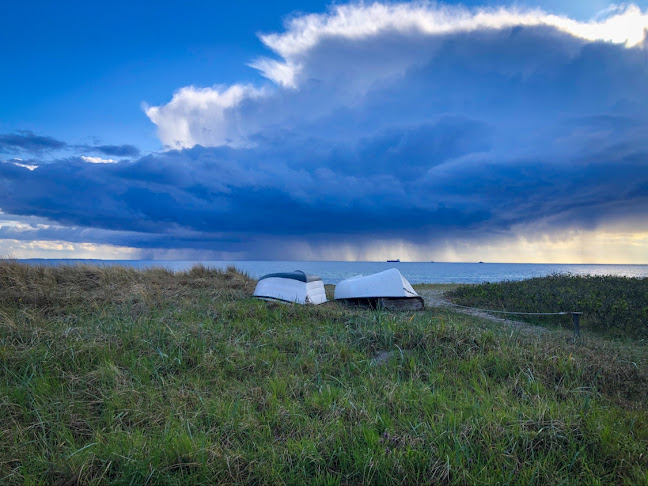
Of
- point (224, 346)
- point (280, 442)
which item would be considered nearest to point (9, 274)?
point (224, 346)

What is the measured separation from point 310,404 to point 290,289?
7.84 metres

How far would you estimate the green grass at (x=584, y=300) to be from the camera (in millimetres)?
12094

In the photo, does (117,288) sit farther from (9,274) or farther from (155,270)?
(155,270)

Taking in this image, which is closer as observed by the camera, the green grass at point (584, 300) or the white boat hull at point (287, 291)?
the green grass at point (584, 300)

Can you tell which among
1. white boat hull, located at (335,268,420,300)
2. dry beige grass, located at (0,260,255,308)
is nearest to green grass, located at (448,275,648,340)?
white boat hull, located at (335,268,420,300)

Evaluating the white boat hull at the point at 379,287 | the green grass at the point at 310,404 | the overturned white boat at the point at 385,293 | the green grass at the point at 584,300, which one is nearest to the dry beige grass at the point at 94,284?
the green grass at the point at 310,404

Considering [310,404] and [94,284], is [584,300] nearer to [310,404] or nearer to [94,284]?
[310,404]

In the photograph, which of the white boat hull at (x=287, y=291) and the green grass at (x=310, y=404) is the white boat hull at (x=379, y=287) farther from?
the green grass at (x=310, y=404)

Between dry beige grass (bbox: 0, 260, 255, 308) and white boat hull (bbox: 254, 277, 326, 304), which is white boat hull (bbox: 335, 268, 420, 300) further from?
dry beige grass (bbox: 0, 260, 255, 308)

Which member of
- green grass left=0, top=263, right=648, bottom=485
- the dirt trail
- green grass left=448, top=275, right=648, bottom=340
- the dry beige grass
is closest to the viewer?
green grass left=0, top=263, right=648, bottom=485

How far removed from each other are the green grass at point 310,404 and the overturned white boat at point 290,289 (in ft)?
11.4

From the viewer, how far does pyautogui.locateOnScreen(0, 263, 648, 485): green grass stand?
3.59 metres

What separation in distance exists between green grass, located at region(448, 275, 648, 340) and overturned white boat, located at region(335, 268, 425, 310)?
433cm

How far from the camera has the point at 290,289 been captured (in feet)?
41.1
